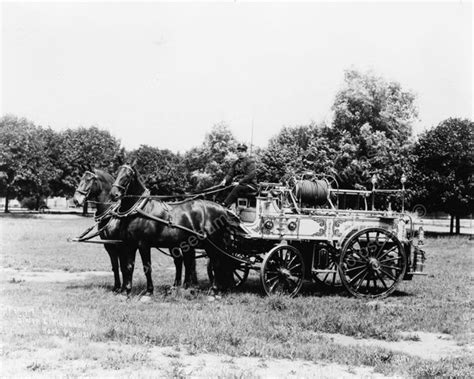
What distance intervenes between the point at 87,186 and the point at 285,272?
4463 millimetres

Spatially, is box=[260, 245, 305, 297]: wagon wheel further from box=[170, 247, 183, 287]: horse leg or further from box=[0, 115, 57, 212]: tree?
box=[0, 115, 57, 212]: tree

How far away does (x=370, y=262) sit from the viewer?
10.8 m

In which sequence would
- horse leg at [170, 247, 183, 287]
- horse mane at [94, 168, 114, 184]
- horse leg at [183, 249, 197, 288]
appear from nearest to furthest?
horse mane at [94, 168, 114, 184] < horse leg at [183, 249, 197, 288] < horse leg at [170, 247, 183, 287]

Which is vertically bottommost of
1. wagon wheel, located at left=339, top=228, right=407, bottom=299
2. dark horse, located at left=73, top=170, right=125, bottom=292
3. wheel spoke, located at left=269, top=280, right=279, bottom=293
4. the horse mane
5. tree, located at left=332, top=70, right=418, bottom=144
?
wheel spoke, located at left=269, top=280, right=279, bottom=293

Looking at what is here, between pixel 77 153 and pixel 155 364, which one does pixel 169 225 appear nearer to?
pixel 155 364

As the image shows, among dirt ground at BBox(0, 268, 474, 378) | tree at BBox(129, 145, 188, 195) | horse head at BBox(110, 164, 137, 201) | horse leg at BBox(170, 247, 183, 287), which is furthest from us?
tree at BBox(129, 145, 188, 195)

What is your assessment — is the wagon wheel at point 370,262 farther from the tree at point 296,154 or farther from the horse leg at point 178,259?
the tree at point 296,154

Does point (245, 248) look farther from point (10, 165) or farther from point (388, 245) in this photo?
point (10, 165)

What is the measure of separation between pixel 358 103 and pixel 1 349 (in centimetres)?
3274

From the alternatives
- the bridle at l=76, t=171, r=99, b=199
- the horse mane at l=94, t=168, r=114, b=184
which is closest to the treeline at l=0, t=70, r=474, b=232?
the horse mane at l=94, t=168, r=114, b=184

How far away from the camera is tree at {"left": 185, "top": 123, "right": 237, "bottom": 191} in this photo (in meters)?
54.8

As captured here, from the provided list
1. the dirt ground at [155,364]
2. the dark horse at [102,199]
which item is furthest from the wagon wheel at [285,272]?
the dirt ground at [155,364]

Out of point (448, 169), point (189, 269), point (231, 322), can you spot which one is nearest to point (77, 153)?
point (448, 169)

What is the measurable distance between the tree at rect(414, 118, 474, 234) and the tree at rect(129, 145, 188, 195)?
28743mm
